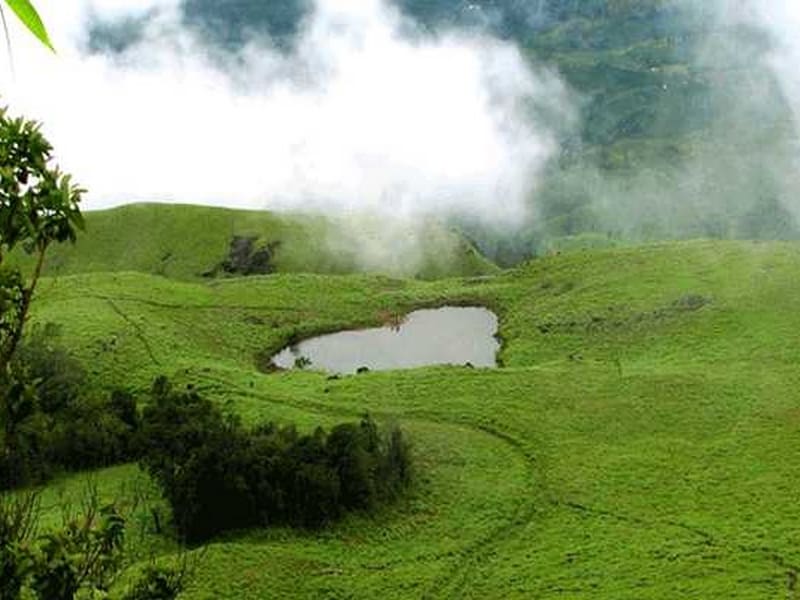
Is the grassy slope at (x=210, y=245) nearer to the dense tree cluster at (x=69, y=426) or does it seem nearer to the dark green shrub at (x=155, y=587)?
the dense tree cluster at (x=69, y=426)

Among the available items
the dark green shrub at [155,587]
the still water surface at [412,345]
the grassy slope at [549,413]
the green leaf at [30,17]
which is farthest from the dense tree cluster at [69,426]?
the green leaf at [30,17]

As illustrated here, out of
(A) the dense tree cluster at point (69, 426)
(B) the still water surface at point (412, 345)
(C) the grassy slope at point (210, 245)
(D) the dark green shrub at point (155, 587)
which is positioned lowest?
(D) the dark green shrub at point (155, 587)

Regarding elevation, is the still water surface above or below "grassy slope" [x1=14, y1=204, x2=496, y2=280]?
below

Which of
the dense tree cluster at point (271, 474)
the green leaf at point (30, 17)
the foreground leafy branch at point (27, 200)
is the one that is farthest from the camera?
the dense tree cluster at point (271, 474)

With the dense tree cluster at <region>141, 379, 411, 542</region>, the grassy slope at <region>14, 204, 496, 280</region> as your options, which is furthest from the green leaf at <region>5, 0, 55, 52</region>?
the grassy slope at <region>14, 204, 496, 280</region>

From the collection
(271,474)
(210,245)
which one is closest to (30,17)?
(271,474)

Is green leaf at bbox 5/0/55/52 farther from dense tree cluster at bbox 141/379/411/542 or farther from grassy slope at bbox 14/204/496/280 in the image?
grassy slope at bbox 14/204/496/280

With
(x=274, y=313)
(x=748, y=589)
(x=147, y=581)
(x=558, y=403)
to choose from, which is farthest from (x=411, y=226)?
(x=147, y=581)

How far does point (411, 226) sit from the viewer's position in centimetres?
17975

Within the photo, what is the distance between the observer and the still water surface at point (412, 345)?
8875 cm

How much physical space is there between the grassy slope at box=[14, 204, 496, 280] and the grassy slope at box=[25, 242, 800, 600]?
53668mm

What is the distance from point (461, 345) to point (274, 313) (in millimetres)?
19018

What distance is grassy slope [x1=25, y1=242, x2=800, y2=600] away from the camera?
158ft

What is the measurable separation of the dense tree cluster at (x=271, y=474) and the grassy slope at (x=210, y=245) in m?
101
